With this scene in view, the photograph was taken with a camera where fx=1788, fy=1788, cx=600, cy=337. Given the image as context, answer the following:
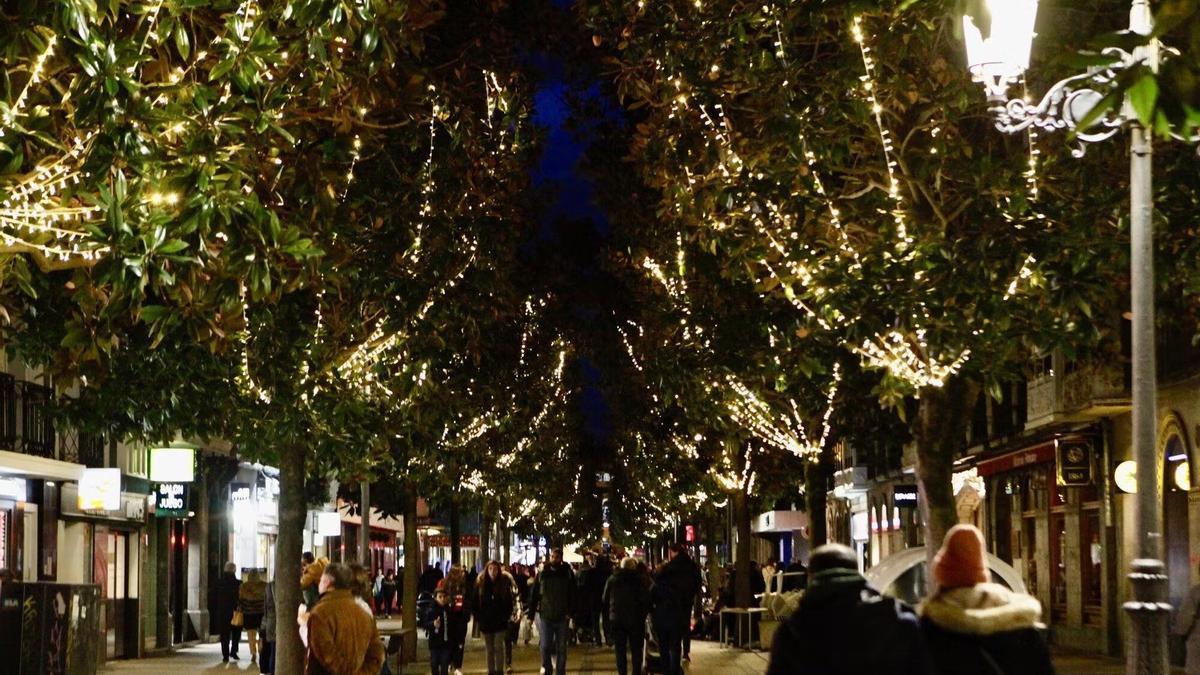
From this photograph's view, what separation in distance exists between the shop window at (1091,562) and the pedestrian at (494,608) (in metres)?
13.5

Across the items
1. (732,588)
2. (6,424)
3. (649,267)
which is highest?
(649,267)

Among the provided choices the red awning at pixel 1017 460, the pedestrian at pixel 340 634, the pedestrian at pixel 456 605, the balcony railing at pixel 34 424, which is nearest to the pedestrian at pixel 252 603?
the balcony railing at pixel 34 424

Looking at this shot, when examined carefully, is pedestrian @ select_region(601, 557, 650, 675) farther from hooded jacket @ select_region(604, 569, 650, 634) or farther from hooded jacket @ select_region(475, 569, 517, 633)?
hooded jacket @ select_region(475, 569, 517, 633)

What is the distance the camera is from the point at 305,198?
13.3 metres

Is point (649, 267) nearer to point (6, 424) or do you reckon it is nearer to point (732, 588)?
point (6, 424)

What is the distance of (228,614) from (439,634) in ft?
32.3

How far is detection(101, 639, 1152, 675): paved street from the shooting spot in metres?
29.6

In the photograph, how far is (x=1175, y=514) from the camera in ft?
96.5

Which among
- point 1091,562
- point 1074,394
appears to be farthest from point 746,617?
point 1074,394

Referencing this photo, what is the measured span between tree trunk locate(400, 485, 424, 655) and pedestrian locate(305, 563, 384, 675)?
60.7ft

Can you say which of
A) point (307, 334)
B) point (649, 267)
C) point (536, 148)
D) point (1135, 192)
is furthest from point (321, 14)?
point (649, 267)

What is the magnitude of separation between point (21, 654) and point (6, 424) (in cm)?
1634

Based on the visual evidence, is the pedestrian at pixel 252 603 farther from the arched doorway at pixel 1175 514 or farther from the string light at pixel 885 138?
the string light at pixel 885 138

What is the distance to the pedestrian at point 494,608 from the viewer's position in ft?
83.9
